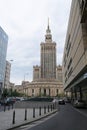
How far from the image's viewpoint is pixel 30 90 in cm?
16925

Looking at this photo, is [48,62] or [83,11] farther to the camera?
[48,62]

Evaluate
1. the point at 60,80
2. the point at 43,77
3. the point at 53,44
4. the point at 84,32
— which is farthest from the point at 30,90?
the point at 84,32

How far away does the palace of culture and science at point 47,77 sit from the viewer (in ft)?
550

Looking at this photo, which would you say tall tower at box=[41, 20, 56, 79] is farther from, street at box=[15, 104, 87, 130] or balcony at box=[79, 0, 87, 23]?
street at box=[15, 104, 87, 130]

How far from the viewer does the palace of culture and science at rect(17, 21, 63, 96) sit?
167625 mm

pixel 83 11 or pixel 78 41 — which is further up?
pixel 83 11

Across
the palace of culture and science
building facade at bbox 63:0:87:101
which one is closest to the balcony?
building facade at bbox 63:0:87:101

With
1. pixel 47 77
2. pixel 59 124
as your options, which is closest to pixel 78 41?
pixel 59 124

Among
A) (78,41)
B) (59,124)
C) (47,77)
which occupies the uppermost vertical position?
(47,77)

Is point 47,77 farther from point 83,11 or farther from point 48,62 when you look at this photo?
point 83,11

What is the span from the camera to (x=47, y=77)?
177m

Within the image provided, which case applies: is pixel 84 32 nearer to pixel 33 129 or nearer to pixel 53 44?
pixel 33 129

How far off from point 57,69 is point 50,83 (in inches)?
882

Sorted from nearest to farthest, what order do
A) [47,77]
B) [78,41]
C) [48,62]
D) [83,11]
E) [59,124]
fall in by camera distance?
[59,124], [83,11], [78,41], [48,62], [47,77]
